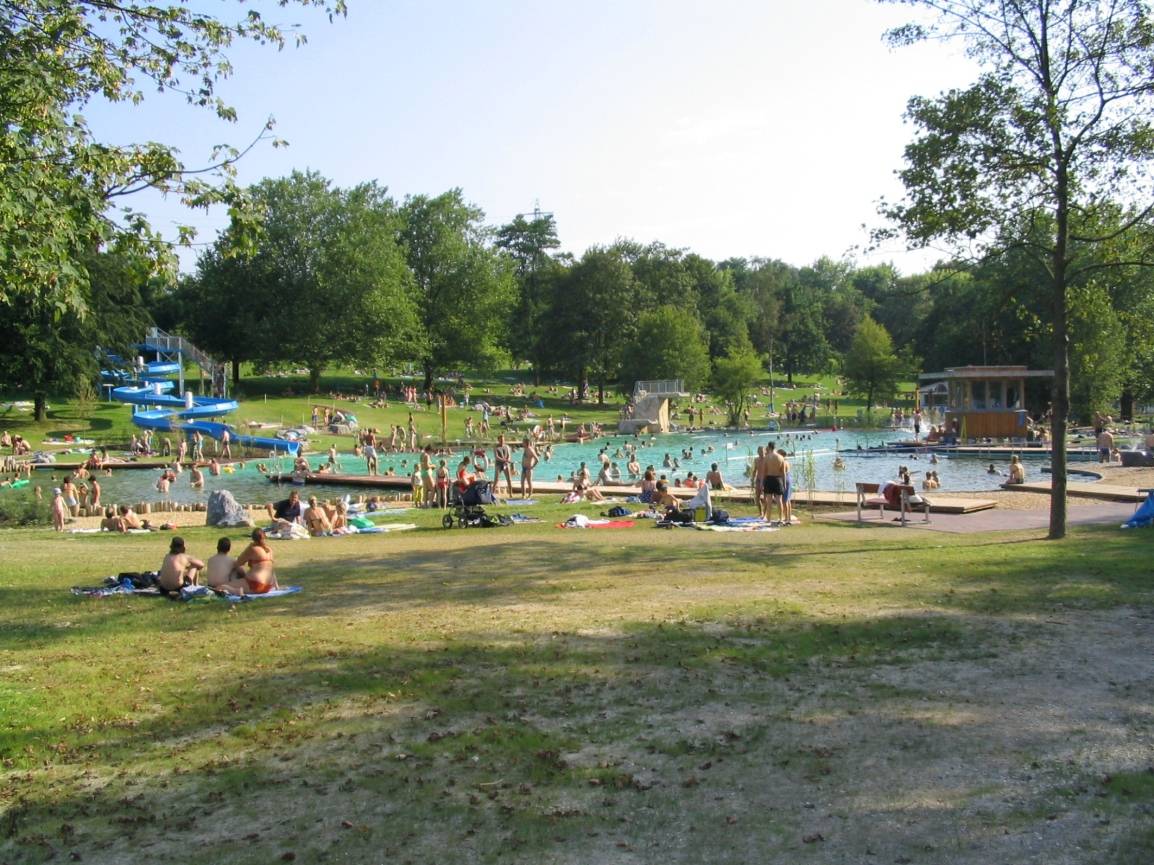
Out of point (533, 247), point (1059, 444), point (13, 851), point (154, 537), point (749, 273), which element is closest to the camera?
point (13, 851)

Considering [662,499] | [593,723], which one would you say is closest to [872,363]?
[662,499]

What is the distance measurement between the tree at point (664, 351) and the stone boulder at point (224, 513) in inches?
2250

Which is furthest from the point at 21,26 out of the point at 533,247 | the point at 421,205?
the point at 533,247

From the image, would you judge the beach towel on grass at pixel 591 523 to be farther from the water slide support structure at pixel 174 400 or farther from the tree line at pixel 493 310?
the tree line at pixel 493 310

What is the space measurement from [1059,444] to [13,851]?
47.6 ft

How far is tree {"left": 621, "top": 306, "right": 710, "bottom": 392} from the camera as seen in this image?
77688 millimetres

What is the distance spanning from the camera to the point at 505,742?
6.38 metres

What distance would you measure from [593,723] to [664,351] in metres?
71.6

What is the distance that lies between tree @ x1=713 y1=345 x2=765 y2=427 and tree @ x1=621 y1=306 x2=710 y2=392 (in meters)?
3.43

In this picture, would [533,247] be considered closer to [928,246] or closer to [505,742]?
[928,246]

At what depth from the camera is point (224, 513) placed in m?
→ 22.4

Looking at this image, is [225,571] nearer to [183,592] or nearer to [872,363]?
[183,592]

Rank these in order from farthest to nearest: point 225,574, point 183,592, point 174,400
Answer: point 174,400
point 225,574
point 183,592

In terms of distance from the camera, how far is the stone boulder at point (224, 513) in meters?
22.3
